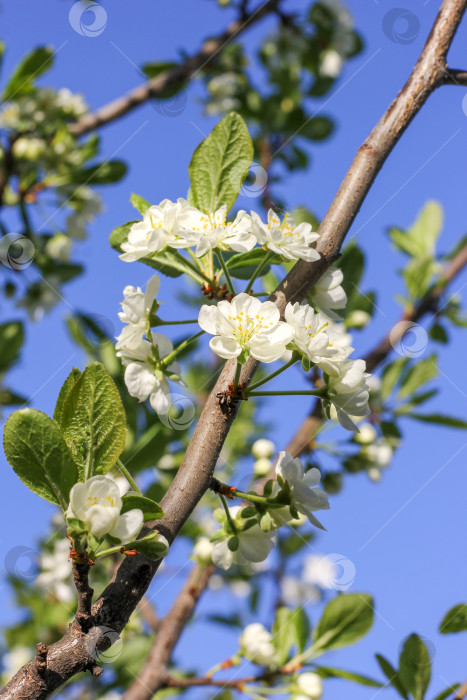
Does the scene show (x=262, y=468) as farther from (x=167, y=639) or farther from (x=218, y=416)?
(x=218, y=416)

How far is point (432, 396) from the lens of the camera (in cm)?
223

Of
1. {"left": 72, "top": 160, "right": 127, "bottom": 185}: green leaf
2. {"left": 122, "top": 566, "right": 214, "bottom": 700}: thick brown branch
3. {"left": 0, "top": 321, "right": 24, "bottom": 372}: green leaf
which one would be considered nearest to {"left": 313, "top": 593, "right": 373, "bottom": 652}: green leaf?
{"left": 122, "top": 566, "right": 214, "bottom": 700}: thick brown branch

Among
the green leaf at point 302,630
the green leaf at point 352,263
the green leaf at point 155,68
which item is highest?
the green leaf at point 155,68

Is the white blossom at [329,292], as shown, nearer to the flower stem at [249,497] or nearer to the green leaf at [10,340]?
the flower stem at [249,497]

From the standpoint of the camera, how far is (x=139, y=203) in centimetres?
117

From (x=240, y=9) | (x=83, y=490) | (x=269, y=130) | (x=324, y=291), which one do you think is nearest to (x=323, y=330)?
(x=324, y=291)

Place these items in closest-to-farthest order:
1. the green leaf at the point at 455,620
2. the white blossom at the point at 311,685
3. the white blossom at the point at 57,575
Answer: the green leaf at the point at 455,620, the white blossom at the point at 311,685, the white blossom at the point at 57,575

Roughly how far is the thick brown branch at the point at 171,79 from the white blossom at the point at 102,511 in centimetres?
203

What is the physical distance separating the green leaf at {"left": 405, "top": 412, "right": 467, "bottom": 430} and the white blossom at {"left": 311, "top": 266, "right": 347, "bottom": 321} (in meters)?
1.15

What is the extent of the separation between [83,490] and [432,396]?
1674 millimetres

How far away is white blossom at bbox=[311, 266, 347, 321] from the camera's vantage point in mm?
1080

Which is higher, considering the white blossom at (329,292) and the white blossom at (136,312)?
the white blossom at (329,292)

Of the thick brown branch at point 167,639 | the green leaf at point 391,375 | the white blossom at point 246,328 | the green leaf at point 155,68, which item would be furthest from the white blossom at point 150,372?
the green leaf at point 155,68

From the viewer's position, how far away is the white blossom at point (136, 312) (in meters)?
1.01
